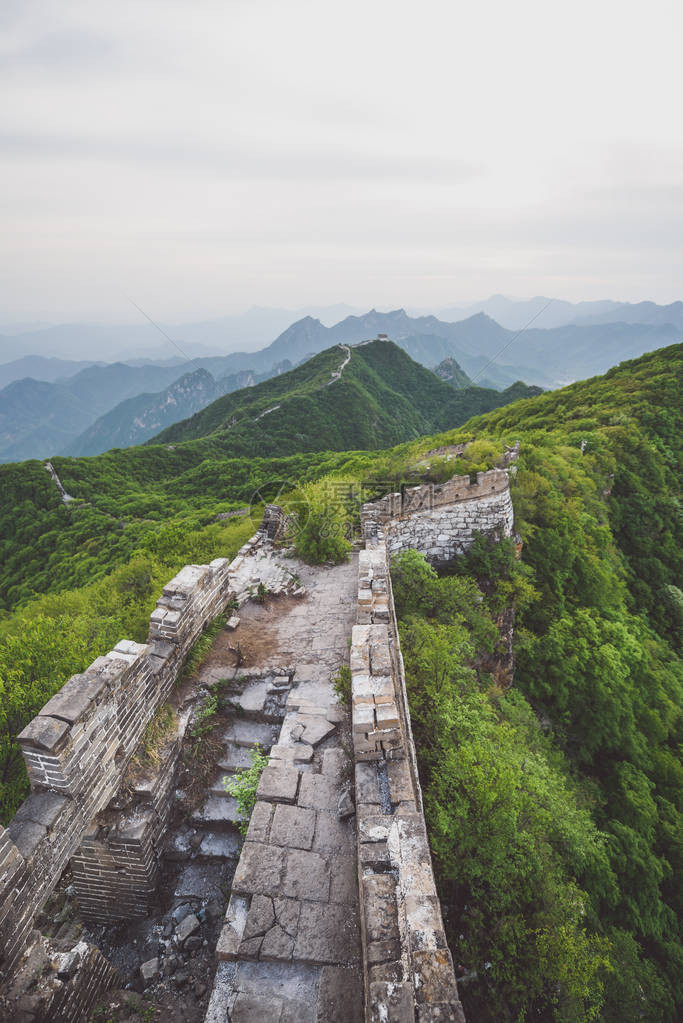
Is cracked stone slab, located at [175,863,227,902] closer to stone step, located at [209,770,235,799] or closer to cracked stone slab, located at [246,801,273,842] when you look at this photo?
stone step, located at [209,770,235,799]

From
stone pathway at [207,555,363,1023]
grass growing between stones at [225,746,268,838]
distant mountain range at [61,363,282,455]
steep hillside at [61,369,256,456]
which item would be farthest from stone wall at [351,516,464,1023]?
distant mountain range at [61,363,282,455]

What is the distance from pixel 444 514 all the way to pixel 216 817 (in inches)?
319

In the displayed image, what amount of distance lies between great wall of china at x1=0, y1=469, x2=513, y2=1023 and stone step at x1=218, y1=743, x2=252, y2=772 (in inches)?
0.7

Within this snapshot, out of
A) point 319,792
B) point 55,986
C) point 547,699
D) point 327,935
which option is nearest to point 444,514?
point 547,699

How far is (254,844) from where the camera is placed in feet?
14.8

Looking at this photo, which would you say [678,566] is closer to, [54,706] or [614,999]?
[614,999]

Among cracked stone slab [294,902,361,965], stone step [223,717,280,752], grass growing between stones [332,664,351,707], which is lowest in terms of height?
stone step [223,717,280,752]

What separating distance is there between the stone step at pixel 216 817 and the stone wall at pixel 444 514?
20.8ft

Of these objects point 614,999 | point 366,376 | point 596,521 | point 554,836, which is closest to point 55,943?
point 554,836

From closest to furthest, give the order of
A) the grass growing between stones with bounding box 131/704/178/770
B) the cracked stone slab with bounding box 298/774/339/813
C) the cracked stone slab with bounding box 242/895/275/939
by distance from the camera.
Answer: the cracked stone slab with bounding box 242/895/275/939, the cracked stone slab with bounding box 298/774/339/813, the grass growing between stones with bounding box 131/704/178/770

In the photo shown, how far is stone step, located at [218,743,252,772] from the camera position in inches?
233

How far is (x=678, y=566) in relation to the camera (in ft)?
59.7

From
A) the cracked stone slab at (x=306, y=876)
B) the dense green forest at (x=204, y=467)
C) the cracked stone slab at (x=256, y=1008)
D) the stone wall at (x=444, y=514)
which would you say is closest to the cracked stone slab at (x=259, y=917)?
the cracked stone slab at (x=306, y=876)

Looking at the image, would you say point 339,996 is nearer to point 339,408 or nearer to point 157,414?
point 339,408
